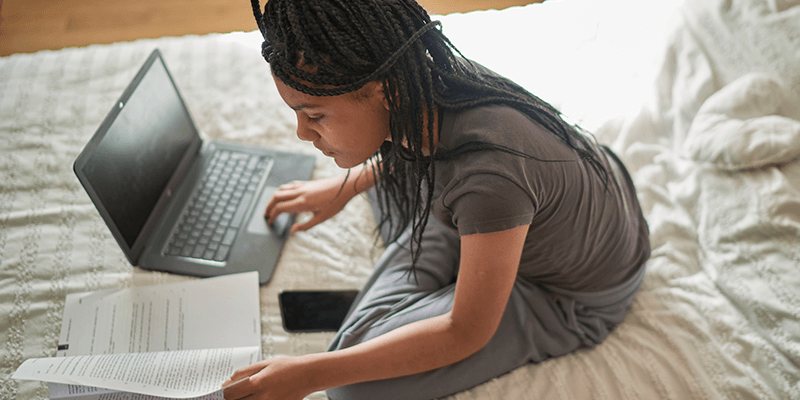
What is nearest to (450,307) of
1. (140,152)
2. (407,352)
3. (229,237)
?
(407,352)

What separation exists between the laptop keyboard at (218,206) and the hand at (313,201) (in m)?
0.08

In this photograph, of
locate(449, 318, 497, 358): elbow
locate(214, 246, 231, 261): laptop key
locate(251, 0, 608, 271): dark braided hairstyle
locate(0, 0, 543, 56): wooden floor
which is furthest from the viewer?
locate(0, 0, 543, 56): wooden floor

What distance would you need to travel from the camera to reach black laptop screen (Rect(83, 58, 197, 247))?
0.82 metres

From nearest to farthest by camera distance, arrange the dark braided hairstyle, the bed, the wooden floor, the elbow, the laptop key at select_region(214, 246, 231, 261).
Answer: the dark braided hairstyle
the elbow
the bed
the laptop key at select_region(214, 246, 231, 261)
the wooden floor

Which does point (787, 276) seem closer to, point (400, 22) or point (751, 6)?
point (751, 6)

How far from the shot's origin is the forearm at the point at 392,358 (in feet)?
2.28

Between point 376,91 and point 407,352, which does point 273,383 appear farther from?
point 376,91

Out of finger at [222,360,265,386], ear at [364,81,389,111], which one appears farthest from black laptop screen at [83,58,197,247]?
ear at [364,81,389,111]

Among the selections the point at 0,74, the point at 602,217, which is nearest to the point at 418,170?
the point at 602,217

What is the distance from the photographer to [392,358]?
2.31 ft

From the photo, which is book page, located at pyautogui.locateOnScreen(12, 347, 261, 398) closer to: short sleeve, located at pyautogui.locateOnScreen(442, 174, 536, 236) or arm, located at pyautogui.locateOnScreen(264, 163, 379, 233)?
arm, located at pyautogui.locateOnScreen(264, 163, 379, 233)

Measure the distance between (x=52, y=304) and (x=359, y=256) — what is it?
0.53 m

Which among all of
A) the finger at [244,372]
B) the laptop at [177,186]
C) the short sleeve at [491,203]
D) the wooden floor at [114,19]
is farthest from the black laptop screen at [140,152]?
the wooden floor at [114,19]

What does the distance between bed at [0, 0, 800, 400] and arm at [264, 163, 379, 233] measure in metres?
0.04
